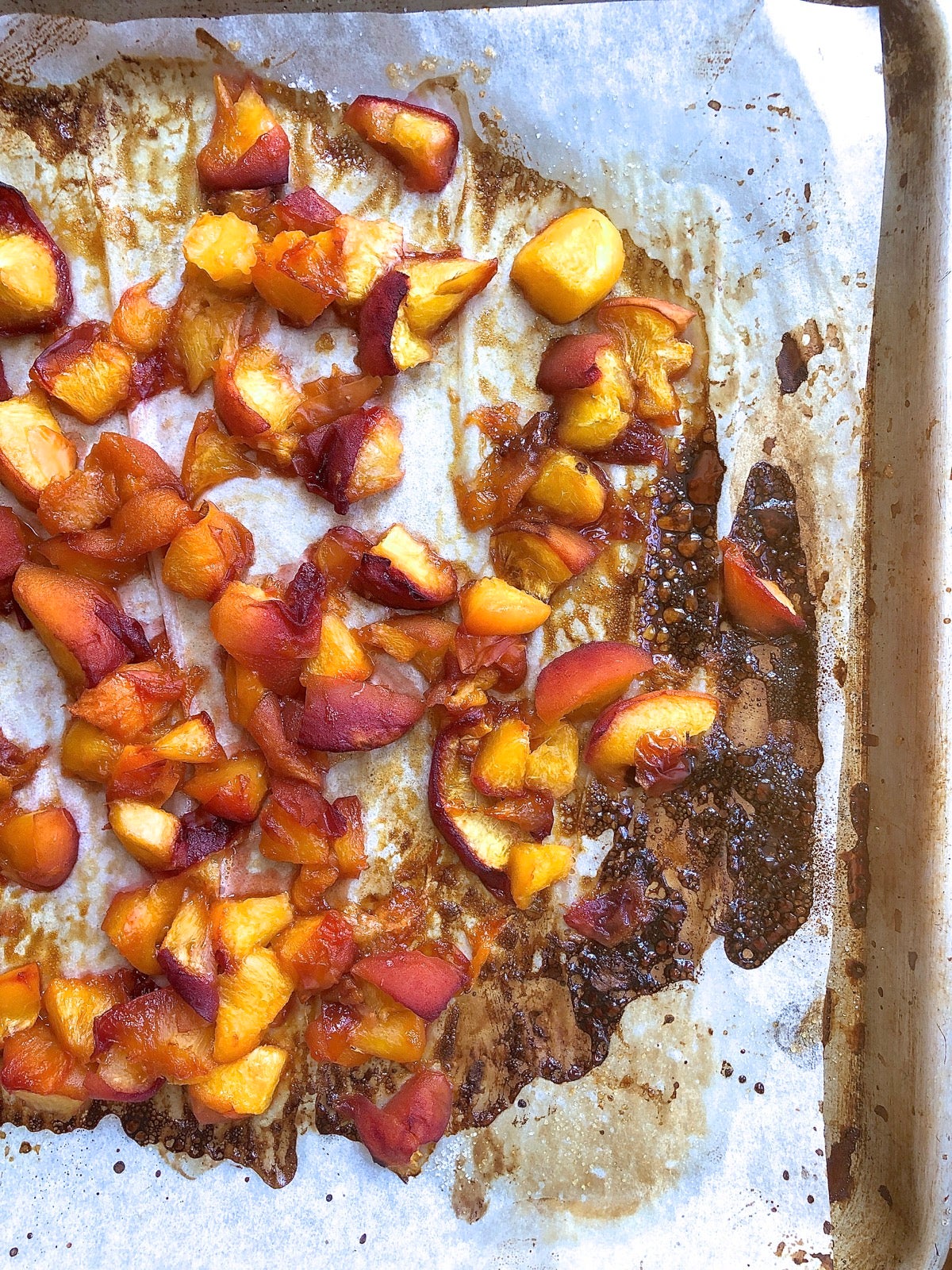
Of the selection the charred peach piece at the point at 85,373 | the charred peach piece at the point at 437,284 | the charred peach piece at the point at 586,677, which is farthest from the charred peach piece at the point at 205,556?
the charred peach piece at the point at 586,677

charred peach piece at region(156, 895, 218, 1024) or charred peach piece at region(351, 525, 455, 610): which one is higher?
charred peach piece at region(351, 525, 455, 610)

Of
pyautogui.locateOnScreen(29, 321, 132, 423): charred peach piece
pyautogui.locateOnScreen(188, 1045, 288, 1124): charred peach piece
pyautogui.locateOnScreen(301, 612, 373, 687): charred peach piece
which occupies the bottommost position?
pyautogui.locateOnScreen(188, 1045, 288, 1124): charred peach piece

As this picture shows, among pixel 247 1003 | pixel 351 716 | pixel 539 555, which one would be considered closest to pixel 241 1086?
pixel 247 1003

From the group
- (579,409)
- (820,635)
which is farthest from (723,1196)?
(579,409)

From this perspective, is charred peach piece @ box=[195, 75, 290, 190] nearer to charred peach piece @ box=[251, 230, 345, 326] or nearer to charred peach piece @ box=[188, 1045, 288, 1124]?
charred peach piece @ box=[251, 230, 345, 326]

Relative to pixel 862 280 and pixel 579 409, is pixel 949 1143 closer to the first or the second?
pixel 579 409

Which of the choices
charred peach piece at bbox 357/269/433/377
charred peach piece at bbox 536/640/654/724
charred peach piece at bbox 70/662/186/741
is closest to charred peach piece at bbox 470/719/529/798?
charred peach piece at bbox 536/640/654/724
